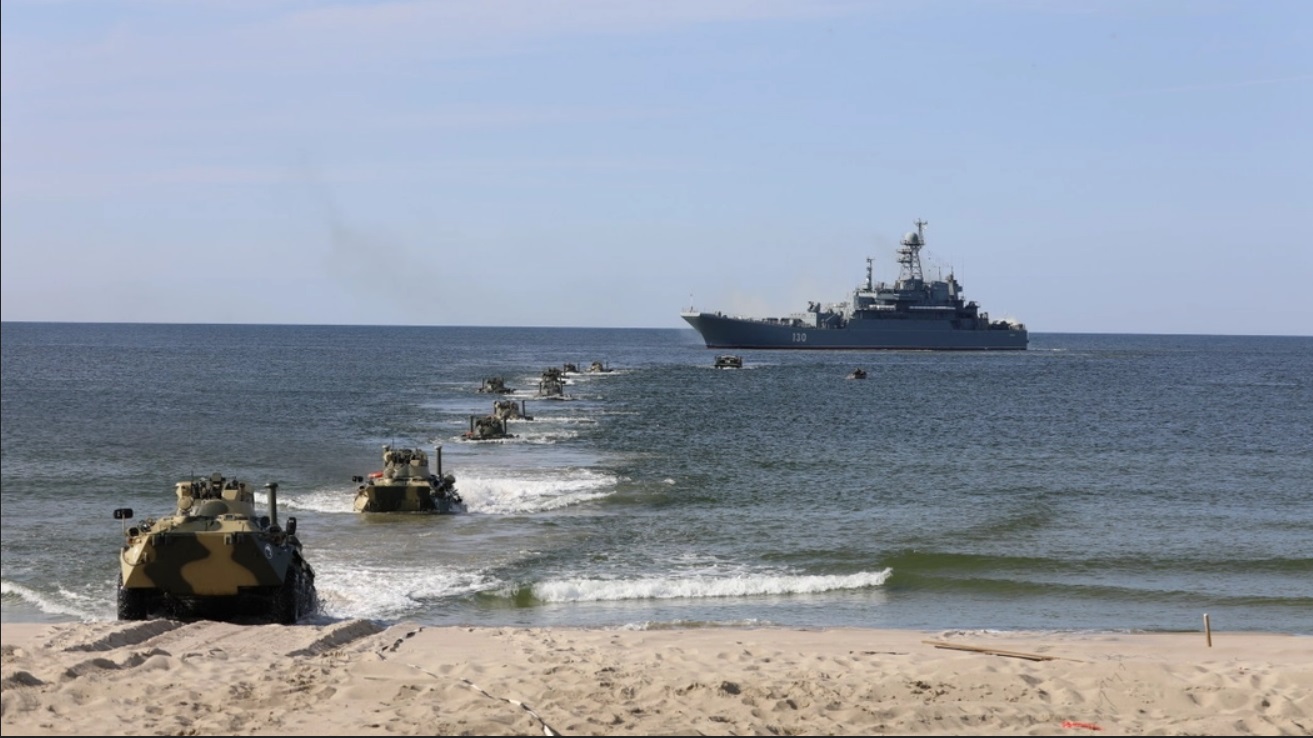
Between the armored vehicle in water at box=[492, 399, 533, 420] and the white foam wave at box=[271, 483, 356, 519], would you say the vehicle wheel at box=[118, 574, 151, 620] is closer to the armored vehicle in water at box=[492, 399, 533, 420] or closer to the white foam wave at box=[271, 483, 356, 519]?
the white foam wave at box=[271, 483, 356, 519]

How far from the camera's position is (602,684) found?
14.3m

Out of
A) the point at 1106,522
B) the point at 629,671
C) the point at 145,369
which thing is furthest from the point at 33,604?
the point at 145,369

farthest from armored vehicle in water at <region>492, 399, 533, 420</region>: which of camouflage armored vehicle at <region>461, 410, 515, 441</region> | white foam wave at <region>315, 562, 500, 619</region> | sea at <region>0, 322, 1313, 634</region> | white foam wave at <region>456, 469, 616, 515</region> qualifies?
white foam wave at <region>315, 562, 500, 619</region>

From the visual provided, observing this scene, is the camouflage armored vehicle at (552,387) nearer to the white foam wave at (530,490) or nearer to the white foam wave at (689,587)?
the white foam wave at (530,490)

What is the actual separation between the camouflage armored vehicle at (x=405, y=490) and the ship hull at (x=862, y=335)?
122484 millimetres

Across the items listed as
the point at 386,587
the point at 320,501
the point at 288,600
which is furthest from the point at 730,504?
the point at 288,600

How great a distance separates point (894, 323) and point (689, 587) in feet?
432

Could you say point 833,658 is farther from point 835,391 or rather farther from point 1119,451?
point 835,391

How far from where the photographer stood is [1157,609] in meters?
23.9

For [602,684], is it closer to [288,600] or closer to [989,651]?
[989,651]

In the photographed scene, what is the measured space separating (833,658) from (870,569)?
1100cm

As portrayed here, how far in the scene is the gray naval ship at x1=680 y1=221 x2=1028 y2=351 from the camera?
505 feet

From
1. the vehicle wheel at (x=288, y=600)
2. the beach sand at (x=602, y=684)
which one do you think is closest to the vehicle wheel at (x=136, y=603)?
the beach sand at (x=602, y=684)

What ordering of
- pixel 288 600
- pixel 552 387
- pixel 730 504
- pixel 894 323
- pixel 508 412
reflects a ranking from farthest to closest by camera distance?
pixel 894 323
pixel 552 387
pixel 508 412
pixel 730 504
pixel 288 600
